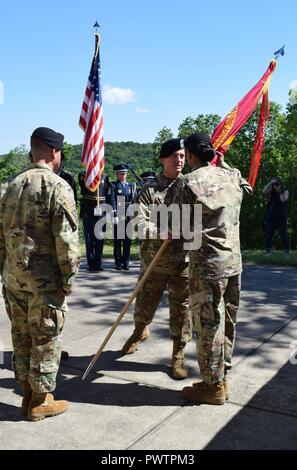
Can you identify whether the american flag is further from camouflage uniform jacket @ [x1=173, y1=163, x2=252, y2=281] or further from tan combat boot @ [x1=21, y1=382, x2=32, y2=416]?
tan combat boot @ [x1=21, y1=382, x2=32, y2=416]

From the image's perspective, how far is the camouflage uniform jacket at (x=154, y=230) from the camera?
3.93 meters

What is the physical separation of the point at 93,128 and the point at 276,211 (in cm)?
504

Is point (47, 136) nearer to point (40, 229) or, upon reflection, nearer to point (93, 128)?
point (40, 229)

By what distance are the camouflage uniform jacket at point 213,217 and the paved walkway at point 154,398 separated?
962 mm

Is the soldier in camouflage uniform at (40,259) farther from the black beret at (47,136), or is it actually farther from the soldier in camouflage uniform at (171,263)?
the soldier in camouflage uniform at (171,263)

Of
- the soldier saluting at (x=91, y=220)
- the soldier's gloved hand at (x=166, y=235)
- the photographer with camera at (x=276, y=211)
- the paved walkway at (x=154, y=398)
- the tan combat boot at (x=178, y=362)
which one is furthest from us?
the photographer with camera at (x=276, y=211)

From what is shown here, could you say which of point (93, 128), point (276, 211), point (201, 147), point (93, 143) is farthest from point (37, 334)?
point (276, 211)

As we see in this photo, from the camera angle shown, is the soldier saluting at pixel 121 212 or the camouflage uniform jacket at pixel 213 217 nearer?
the camouflage uniform jacket at pixel 213 217

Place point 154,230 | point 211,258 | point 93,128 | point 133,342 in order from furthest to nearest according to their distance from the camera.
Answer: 1. point 93,128
2. point 133,342
3. point 154,230
4. point 211,258

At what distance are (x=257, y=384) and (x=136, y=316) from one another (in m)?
1.19

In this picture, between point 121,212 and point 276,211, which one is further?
point 276,211

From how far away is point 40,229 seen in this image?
3115 mm

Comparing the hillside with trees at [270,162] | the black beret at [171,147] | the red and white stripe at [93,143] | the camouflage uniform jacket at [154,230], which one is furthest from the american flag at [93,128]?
the hillside with trees at [270,162]

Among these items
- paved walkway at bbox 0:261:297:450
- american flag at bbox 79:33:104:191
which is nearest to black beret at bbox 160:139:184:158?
paved walkway at bbox 0:261:297:450
